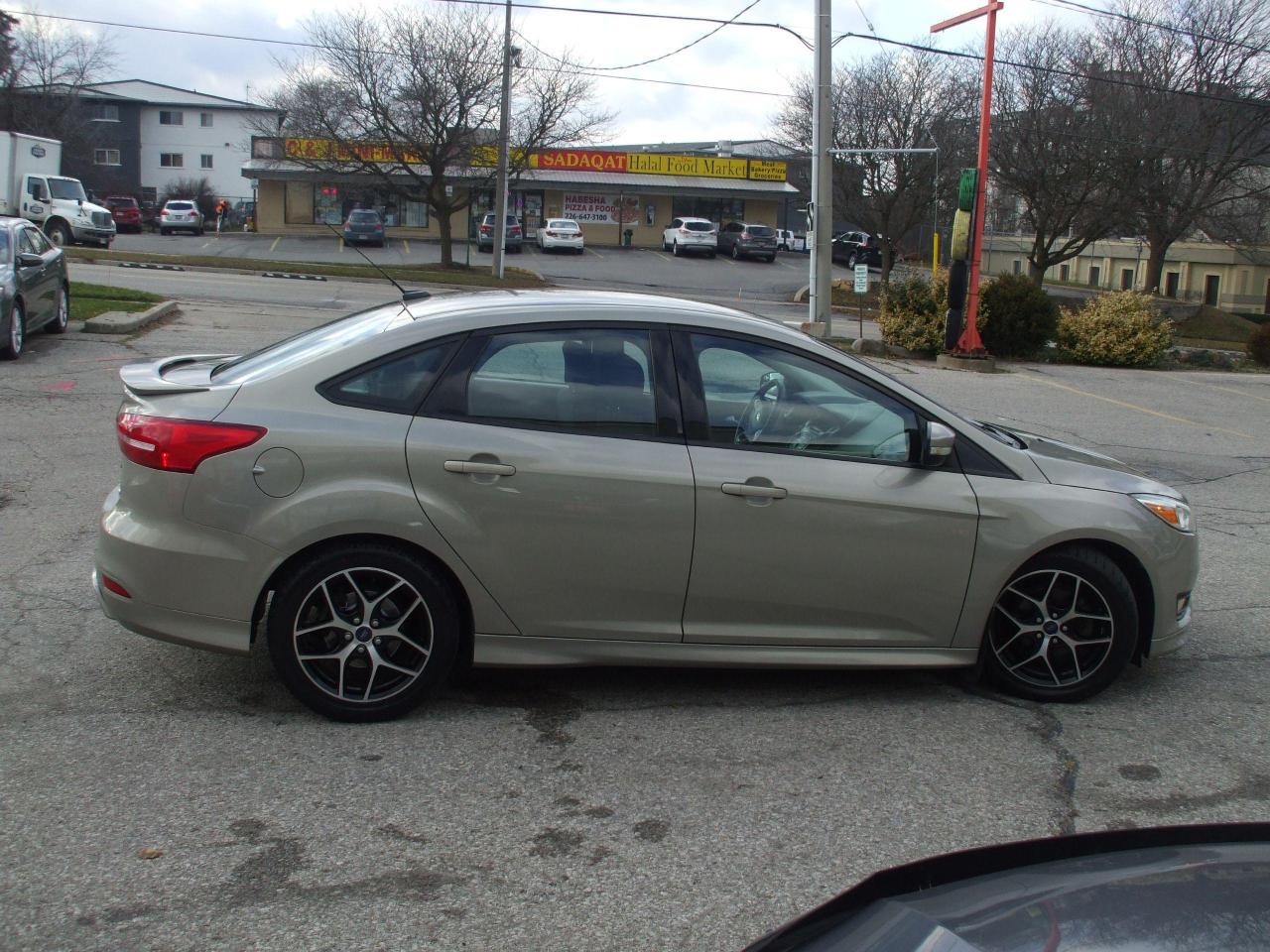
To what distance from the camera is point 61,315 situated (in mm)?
14906

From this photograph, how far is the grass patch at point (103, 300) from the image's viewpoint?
17188mm

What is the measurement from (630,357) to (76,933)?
2677mm

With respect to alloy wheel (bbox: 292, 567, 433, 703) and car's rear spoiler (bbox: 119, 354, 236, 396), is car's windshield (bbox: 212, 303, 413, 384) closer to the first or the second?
car's rear spoiler (bbox: 119, 354, 236, 396)

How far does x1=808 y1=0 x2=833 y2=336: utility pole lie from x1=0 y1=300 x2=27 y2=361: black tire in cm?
1359

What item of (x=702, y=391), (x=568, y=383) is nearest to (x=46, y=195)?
(x=568, y=383)

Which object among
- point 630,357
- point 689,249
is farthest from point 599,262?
point 630,357

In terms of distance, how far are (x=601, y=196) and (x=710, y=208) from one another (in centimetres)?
605

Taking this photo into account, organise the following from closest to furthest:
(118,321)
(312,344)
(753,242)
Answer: (312,344) → (118,321) → (753,242)

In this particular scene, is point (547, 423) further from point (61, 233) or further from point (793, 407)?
point (61, 233)

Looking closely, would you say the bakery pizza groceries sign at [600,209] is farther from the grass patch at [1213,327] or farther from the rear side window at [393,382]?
the rear side window at [393,382]

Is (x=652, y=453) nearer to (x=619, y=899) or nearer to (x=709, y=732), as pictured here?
(x=709, y=732)

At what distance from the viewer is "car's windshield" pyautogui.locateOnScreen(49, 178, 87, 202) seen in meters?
40.3

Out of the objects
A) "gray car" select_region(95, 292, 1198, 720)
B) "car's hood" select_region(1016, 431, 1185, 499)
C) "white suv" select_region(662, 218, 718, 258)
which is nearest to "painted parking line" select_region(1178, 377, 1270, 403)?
"car's hood" select_region(1016, 431, 1185, 499)

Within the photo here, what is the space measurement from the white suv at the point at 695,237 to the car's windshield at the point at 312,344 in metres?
52.2
